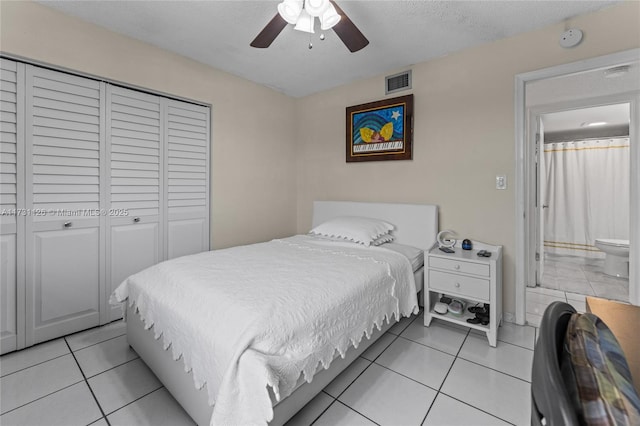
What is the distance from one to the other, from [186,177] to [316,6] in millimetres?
2015

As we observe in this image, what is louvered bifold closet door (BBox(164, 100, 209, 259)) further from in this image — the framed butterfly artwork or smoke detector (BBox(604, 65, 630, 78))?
smoke detector (BBox(604, 65, 630, 78))

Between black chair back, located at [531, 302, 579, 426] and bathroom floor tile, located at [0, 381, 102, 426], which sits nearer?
black chair back, located at [531, 302, 579, 426]

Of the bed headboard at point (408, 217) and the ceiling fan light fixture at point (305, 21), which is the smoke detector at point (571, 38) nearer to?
the bed headboard at point (408, 217)

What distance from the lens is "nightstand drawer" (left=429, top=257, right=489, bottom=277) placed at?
2176 millimetres

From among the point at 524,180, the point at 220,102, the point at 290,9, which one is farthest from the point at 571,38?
the point at 220,102

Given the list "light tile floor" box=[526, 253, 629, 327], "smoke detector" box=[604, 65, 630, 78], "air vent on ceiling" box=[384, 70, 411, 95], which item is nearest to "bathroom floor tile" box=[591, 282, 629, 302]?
"light tile floor" box=[526, 253, 629, 327]

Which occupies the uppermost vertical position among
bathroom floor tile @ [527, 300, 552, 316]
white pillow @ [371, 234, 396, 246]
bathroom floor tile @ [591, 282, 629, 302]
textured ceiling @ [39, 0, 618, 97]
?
textured ceiling @ [39, 0, 618, 97]

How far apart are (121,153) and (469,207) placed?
3.16m

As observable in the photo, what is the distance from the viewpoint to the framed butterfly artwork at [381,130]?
9.77 feet

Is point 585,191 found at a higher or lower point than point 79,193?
higher

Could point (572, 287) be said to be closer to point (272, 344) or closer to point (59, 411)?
point (272, 344)

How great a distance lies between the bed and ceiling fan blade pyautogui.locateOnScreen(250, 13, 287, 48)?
5.14 ft

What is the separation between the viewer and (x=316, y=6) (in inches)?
64.6

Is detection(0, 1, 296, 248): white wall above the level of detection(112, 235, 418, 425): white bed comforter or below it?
above
